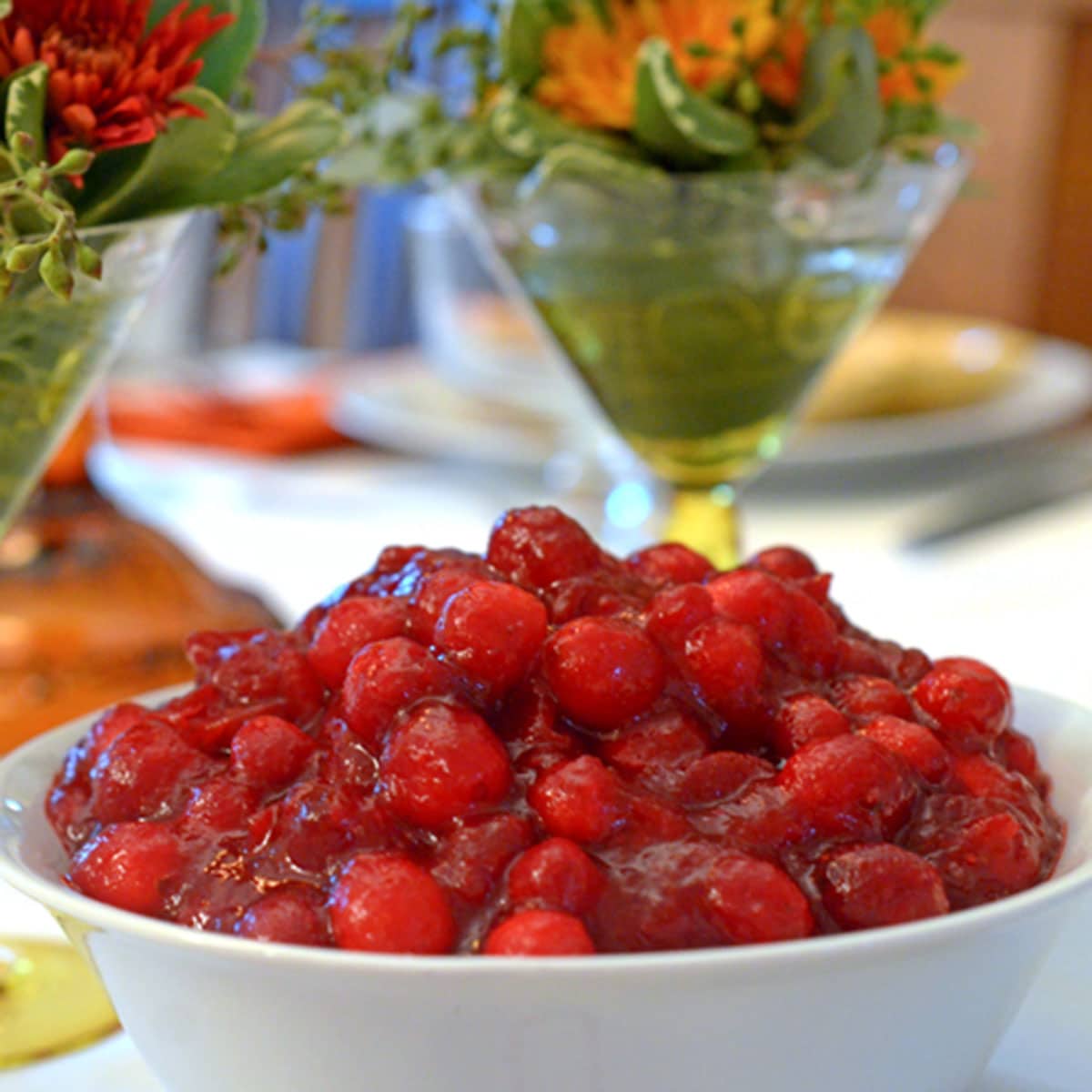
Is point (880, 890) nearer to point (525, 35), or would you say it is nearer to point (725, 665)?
point (725, 665)

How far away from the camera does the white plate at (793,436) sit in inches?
56.2

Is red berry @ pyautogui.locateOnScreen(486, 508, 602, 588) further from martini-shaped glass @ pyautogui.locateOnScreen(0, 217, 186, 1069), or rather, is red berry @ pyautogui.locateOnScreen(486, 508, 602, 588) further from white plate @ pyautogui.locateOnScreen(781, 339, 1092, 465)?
white plate @ pyautogui.locateOnScreen(781, 339, 1092, 465)

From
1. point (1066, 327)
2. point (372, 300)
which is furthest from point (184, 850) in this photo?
point (1066, 327)

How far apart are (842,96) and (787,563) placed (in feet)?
1.25

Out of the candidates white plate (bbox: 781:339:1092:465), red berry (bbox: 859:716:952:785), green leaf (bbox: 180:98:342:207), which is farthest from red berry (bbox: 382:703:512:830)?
white plate (bbox: 781:339:1092:465)

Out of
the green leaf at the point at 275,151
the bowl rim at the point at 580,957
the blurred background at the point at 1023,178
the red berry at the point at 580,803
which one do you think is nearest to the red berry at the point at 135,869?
the bowl rim at the point at 580,957

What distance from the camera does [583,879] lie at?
0.44 m

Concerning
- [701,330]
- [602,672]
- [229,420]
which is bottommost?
[229,420]

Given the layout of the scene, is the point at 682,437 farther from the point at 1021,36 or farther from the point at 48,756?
the point at 1021,36

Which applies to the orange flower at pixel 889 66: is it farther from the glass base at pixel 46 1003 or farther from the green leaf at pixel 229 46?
the glass base at pixel 46 1003

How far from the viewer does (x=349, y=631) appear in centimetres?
52

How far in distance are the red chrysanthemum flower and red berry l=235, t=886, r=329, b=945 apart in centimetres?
30

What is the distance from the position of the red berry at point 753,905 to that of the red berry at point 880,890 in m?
0.02

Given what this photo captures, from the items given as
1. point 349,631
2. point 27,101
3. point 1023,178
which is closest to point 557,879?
point 349,631
